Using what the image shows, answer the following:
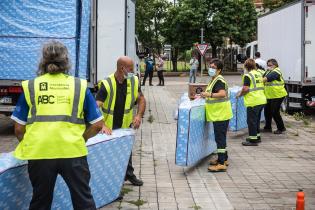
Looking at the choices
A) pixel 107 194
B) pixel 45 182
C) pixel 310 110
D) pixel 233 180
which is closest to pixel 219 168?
pixel 233 180

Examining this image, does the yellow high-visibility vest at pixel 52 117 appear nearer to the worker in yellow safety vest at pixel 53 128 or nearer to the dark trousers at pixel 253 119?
the worker in yellow safety vest at pixel 53 128

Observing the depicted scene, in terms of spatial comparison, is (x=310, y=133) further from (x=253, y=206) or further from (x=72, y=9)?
(x=253, y=206)

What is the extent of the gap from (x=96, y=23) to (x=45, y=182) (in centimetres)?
869

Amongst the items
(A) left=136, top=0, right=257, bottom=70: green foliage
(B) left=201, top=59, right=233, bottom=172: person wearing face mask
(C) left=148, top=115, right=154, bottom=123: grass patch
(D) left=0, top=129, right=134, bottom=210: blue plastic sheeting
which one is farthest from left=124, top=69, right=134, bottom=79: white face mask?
(A) left=136, top=0, right=257, bottom=70: green foliage

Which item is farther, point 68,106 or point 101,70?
point 101,70

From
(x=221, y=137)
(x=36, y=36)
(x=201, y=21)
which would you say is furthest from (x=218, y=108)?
(x=201, y=21)

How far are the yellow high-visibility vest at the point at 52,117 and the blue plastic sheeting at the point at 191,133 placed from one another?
12.5ft

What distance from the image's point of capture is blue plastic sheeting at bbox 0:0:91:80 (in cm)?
1190

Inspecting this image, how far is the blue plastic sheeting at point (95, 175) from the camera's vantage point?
14.8ft

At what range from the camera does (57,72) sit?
436 cm

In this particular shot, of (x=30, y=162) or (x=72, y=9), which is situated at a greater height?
(x=72, y=9)

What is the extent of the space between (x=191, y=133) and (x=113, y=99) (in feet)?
6.40

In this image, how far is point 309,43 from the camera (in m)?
15.7

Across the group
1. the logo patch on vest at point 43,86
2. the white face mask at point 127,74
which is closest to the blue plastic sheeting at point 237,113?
the white face mask at point 127,74
